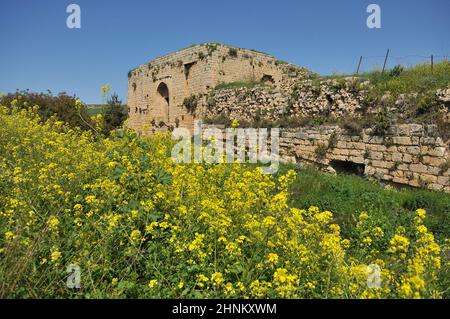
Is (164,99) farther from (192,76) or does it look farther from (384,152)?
(384,152)

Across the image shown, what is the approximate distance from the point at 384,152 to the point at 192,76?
10.4m

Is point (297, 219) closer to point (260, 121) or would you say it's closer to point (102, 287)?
point (102, 287)

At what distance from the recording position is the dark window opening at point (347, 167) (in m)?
8.65

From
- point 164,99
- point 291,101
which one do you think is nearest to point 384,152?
point 291,101

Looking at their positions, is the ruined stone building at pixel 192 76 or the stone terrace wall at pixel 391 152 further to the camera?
the ruined stone building at pixel 192 76

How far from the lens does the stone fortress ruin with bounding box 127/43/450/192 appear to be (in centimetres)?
716

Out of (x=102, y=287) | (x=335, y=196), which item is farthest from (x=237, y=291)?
(x=335, y=196)

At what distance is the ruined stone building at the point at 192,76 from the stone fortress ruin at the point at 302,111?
0.05 m

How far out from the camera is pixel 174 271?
2.66 meters

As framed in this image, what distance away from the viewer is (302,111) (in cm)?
1034

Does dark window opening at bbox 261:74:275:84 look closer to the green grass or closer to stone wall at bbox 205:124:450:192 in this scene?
stone wall at bbox 205:124:450:192

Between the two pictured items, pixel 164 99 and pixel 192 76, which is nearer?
pixel 192 76

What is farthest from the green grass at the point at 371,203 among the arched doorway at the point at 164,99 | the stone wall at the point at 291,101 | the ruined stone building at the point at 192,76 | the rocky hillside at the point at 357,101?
the arched doorway at the point at 164,99

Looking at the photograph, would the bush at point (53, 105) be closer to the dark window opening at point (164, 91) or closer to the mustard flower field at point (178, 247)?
the dark window opening at point (164, 91)
